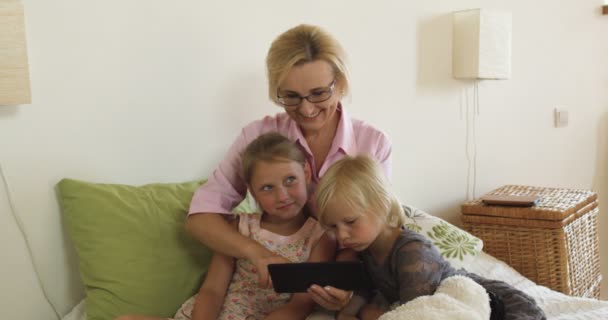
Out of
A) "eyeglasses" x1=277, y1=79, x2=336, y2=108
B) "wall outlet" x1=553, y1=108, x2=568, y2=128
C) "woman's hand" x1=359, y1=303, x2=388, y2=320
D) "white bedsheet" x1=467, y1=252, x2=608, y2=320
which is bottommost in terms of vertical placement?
"white bedsheet" x1=467, y1=252, x2=608, y2=320

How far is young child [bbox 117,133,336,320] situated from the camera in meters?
1.47

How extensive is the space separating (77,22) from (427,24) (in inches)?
55.3

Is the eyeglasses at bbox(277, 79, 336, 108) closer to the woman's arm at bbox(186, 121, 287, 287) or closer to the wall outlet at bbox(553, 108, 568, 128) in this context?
the woman's arm at bbox(186, 121, 287, 287)

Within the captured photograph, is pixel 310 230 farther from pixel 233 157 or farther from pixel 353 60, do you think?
pixel 353 60

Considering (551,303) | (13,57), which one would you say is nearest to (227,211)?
(13,57)

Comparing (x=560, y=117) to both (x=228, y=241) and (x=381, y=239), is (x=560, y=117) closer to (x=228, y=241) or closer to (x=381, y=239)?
(x=381, y=239)

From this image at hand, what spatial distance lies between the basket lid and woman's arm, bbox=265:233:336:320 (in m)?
1.00

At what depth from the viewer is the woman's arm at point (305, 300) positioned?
1.45 m

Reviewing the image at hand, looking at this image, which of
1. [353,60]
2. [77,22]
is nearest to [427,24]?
[353,60]

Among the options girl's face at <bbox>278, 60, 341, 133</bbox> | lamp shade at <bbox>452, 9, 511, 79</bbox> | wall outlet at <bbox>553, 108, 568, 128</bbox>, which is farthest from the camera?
wall outlet at <bbox>553, 108, 568, 128</bbox>

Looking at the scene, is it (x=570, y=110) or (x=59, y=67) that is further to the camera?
(x=570, y=110)

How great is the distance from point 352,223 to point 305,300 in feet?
0.75

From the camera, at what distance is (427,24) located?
8.25 feet

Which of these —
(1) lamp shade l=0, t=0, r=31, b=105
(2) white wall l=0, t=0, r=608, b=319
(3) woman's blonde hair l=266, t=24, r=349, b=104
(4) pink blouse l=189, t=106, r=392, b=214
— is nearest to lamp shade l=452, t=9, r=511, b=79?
(2) white wall l=0, t=0, r=608, b=319
